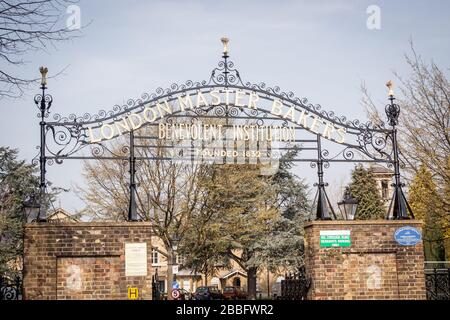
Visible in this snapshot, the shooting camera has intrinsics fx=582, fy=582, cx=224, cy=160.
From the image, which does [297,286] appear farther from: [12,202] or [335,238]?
[12,202]

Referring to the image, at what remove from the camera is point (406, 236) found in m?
15.0

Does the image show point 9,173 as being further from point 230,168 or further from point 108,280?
point 108,280

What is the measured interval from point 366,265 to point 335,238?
106 cm

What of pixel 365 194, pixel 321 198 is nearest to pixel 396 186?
pixel 321 198

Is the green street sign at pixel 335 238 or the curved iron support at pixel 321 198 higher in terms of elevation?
the curved iron support at pixel 321 198

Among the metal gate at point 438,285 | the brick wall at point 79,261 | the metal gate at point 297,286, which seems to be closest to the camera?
the brick wall at point 79,261

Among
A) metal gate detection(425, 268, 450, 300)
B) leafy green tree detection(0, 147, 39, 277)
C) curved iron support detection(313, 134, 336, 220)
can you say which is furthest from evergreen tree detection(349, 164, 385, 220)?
curved iron support detection(313, 134, 336, 220)

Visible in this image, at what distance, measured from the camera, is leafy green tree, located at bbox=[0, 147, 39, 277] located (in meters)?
27.4

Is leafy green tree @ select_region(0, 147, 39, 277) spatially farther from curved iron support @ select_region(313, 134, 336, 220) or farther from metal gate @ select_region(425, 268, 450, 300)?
metal gate @ select_region(425, 268, 450, 300)

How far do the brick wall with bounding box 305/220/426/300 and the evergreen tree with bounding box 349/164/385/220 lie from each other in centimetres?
2394

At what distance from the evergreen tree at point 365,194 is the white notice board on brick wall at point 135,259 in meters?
27.0

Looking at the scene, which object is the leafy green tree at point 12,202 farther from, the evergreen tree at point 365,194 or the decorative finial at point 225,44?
the evergreen tree at point 365,194

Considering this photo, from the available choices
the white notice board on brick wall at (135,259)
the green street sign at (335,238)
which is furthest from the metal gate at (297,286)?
the white notice board on brick wall at (135,259)

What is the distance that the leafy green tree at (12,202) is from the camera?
27367 millimetres
